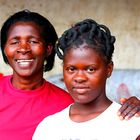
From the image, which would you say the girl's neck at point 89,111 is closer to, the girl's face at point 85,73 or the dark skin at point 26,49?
the girl's face at point 85,73

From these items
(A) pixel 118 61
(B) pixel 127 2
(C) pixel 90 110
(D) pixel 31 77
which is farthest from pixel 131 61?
(C) pixel 90 110

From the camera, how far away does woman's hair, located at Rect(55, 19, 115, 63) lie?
7.00ft

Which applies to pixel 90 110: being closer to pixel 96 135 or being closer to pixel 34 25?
pixel 96 135

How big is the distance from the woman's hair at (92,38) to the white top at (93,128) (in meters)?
0.23

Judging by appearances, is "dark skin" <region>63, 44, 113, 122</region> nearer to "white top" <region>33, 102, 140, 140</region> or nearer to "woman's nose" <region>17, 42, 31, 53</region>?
"white top" <region>33, 102, 140, 140</region>

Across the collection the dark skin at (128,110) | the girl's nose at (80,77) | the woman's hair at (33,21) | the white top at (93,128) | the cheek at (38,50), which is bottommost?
the white top at (93,128)

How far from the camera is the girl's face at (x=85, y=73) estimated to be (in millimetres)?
2104

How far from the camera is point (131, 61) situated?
188 inches

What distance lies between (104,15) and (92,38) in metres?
2.66

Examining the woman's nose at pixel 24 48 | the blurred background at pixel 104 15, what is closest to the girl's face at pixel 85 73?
the woman's nose at pixel 24 48

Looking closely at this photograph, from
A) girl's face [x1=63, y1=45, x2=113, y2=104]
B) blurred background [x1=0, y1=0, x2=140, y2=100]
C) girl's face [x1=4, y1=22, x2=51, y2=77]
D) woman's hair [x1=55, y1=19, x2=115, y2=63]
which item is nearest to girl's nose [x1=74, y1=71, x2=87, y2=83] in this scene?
girl's face [x1=63, y1=45, x2=113, y2=104]

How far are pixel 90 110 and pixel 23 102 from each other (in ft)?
1.64

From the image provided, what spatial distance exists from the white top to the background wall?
2608 mm

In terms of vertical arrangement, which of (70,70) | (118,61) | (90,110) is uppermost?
(70,70)
